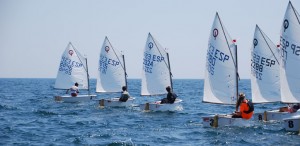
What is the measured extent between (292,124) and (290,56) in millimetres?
4207

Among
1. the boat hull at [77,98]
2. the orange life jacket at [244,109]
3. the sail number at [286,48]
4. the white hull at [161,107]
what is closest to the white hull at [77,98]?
the boat hull at [77,98]

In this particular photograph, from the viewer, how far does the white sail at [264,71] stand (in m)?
30.6

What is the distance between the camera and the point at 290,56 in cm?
2594

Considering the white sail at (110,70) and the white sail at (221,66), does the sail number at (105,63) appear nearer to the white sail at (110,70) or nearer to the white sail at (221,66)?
the white sail at (110,70)

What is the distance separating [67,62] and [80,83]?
280cm

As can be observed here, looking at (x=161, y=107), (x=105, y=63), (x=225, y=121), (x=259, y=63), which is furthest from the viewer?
(x=105, y=63)

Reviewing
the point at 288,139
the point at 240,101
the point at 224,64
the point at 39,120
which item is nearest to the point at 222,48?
the point at 224,64

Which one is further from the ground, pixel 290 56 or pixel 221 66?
pixel 290 56

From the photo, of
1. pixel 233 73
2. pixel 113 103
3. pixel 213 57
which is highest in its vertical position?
pixel 213 57

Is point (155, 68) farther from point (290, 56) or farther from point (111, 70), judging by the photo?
point (290, 56)

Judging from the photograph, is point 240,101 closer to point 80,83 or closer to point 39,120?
point 39,120

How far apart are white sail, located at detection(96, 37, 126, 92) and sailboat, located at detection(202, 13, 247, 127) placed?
15.8 m

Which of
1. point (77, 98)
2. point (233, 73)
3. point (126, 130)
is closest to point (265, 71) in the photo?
point (233, 73)

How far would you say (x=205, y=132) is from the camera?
25.4m
